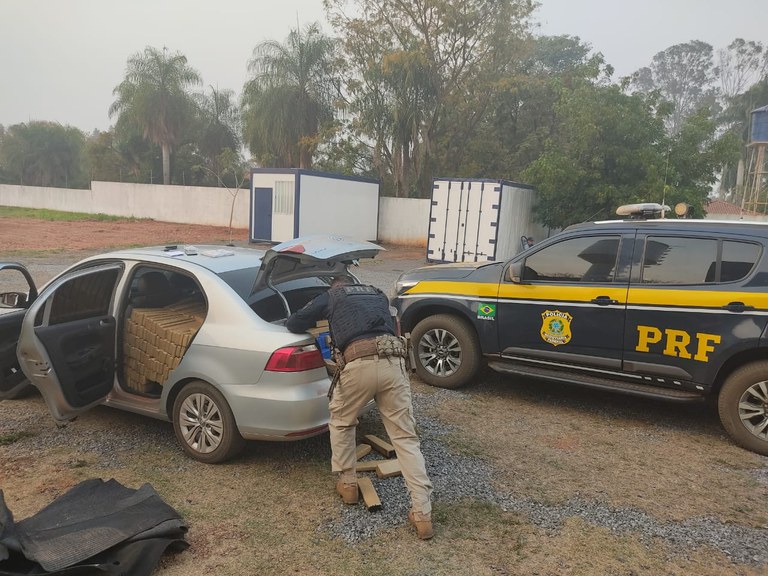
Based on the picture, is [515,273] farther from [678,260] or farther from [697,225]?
[697,225]

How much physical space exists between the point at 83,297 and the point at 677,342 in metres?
4.62

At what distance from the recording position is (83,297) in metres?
4.27

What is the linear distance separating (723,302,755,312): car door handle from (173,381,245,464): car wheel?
3.77 metres

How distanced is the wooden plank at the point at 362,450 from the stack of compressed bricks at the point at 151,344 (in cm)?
144

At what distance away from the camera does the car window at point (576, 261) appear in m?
5.11

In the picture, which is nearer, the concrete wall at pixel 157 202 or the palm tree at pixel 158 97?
the concrete wall at pixel 157 202

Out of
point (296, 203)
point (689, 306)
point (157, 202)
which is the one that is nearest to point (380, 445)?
point (689, 306)

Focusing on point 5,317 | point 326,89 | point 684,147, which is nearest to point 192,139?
point 326,89

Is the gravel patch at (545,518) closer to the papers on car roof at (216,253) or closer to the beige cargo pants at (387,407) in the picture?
the beige cargo pants at (387,407)

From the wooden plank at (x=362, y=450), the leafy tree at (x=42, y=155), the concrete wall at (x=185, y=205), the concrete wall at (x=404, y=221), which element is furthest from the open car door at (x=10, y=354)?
the leafy tree at (x=42, y=155)

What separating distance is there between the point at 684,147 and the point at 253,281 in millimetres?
17143

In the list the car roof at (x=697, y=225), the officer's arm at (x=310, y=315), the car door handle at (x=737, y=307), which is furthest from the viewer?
the car roof at (x=697, y=225)

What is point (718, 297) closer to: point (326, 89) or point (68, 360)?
point (68, 360)

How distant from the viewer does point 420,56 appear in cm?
2495
